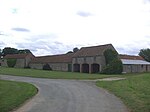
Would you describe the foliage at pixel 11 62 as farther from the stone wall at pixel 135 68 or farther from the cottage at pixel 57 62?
the stone wall at pixel 135 68

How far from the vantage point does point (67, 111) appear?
12.4 meters

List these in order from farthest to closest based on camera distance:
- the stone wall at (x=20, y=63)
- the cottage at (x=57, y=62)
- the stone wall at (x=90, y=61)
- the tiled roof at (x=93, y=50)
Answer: the stone wall at (x=20, y=63) → the cottage at (x=57, y=62) → the tiled roof at (x=93, y=50) → the stone wall at (x=90, y=61)

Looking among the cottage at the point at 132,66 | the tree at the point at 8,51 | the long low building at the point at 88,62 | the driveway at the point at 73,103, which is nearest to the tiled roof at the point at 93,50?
the long low building at the point at 88,62

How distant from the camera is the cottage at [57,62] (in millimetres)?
84938

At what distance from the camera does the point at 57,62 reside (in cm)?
8906

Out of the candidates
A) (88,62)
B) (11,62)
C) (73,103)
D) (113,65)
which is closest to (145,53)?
(88,62)

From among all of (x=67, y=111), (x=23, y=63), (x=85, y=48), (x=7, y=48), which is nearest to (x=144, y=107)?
(x=67, y=111)

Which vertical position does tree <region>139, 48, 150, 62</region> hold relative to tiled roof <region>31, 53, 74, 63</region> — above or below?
above

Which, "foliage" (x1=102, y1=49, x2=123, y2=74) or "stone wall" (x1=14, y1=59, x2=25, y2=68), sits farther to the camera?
"stone wall" (x1=14, y1=59, x2=25, y2=68)

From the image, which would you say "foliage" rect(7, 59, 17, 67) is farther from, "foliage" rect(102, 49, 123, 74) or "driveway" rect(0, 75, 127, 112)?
"driveway" rect(0, 75, 127, 112)

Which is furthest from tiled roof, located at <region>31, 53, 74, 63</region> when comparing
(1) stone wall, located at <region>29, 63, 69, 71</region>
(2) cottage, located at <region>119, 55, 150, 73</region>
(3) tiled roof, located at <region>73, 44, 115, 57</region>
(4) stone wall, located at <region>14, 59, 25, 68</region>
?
(2) cottage, located at <region>119, 55, 150, 73</region>

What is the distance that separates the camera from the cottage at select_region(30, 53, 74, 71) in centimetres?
8494

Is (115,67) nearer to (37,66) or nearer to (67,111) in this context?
(37,66)

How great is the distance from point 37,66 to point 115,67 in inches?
1636
